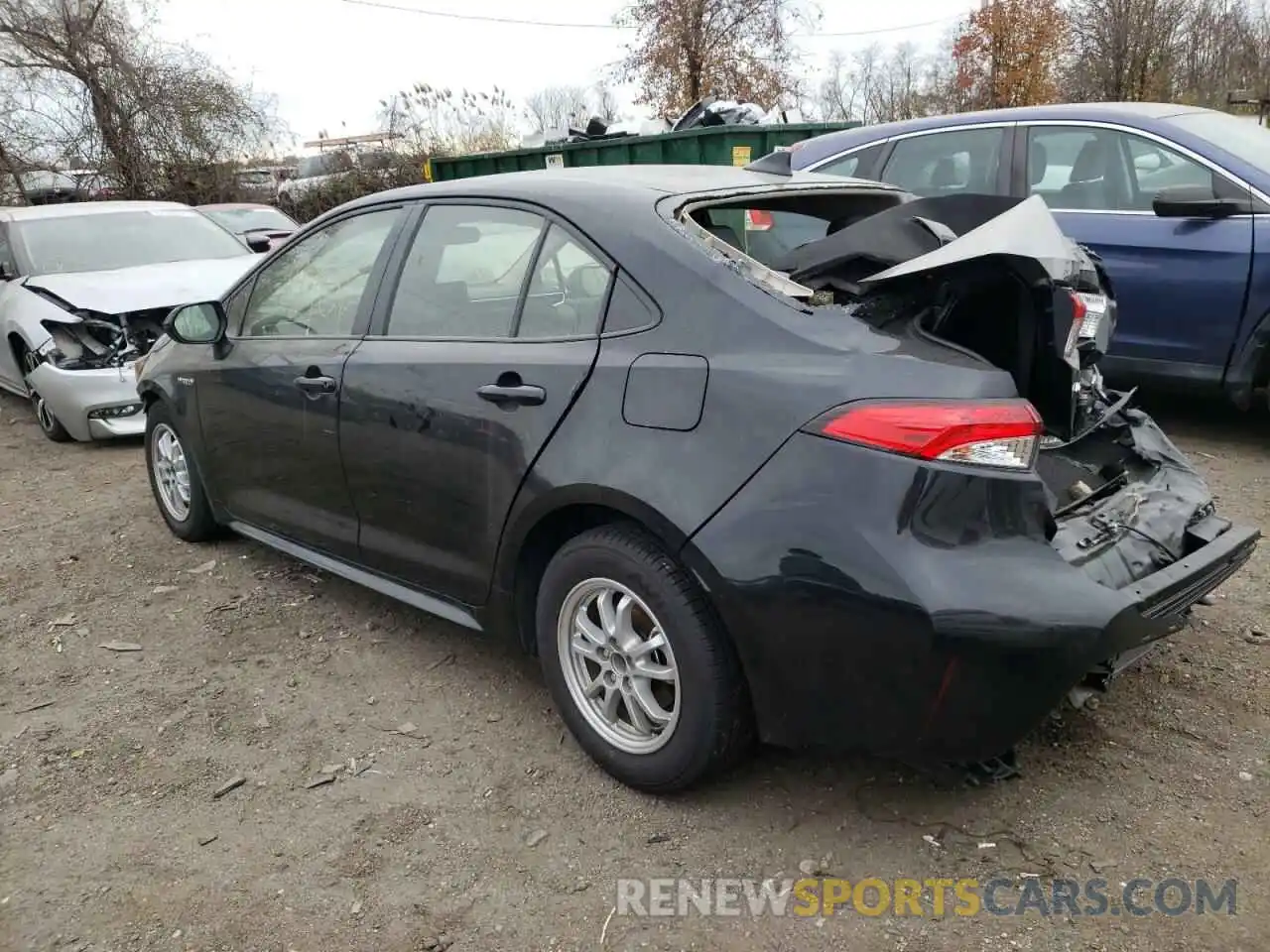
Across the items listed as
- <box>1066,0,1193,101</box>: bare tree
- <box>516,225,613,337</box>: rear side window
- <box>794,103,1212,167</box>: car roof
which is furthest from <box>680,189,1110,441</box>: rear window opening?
<box>1066,0,1193,101</box>: bare tree

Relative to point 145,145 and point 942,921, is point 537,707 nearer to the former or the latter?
point 942,921

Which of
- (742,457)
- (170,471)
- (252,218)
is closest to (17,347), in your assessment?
(170,471)

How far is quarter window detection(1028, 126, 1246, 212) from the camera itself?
5.04m

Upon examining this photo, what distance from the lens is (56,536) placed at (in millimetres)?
5133

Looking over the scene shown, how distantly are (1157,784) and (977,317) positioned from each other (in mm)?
1328

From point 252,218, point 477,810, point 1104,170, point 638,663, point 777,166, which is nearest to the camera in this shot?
point 638,663

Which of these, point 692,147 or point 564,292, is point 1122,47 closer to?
point 692,147

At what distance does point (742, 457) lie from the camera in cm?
230

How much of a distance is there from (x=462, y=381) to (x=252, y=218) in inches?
452

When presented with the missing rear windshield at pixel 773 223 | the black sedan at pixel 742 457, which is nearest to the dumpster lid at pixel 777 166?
the black sedan at pixel 742 457

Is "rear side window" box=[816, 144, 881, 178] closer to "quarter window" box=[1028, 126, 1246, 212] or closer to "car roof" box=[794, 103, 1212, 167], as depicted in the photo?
"car roof" box=[794, 103, 1212, 167]

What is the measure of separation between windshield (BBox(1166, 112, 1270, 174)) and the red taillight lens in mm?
3687

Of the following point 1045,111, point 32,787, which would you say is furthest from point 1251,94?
point 32,787

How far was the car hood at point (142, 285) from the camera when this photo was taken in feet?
22.8
